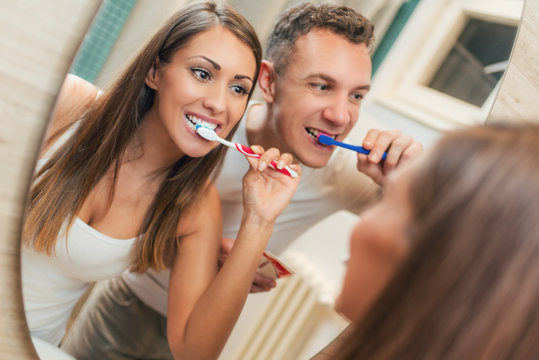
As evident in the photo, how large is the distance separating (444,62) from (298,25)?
0.50 ft

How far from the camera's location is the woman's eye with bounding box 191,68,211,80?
33 centimetres

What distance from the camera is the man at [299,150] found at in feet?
1.18

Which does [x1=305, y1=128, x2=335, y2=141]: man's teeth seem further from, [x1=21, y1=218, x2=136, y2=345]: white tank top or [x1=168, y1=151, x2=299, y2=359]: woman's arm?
[x1=21, y1=218, x2=136, y2=345]: white tank top

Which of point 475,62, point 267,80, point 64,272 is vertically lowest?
point 64,272

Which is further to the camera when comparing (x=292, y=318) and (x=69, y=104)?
(x=292, y=318)

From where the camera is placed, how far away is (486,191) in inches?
10.3

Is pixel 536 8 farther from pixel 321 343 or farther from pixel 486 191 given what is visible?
pixel 321 343

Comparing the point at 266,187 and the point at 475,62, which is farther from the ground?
the point at 475,62

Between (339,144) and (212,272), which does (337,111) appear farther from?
(212,272)

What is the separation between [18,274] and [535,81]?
0.55 metres

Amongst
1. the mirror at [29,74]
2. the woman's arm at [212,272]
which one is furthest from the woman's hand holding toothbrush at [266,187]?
the mirror at [29,74]

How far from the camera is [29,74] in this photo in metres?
0.30

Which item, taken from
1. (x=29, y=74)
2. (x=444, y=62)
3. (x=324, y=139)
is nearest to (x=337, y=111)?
(x=324, y=139)

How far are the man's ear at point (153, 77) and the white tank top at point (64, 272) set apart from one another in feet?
0.42
